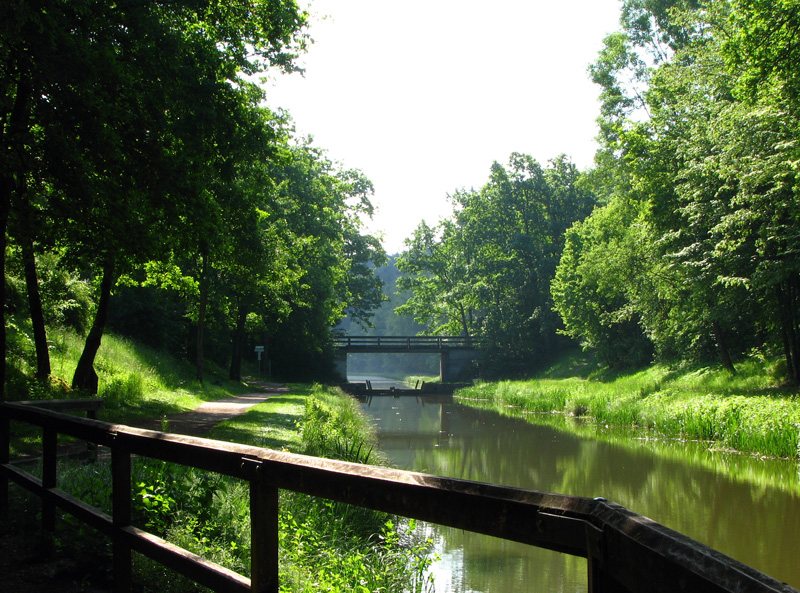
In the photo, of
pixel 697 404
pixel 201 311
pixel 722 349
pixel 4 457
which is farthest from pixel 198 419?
pixel 722 349

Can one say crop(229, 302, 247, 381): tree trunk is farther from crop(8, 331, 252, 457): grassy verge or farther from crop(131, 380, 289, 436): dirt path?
crop(131, 380, 289, 436): dirt path

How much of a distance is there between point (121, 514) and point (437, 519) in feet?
8.36

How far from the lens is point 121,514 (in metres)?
3.93

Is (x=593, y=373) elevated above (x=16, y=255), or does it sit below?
below

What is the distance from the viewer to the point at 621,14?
36.9 m

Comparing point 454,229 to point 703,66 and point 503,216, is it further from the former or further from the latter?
point 703,66

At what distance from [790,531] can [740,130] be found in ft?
38.5

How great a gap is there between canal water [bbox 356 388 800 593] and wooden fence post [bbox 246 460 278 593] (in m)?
5.70

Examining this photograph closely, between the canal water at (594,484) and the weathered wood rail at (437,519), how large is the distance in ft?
16.7

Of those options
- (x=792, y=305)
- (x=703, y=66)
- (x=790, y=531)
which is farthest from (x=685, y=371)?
(x=790, y=531)

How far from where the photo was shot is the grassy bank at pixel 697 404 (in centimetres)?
1744

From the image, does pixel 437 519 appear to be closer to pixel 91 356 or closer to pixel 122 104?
pixel 122 104

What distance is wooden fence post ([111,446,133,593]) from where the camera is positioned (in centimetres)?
387

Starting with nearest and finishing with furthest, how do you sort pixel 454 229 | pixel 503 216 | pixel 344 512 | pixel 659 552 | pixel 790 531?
pixel 659 552
pixel 344 512
pixel 790 531
pixel 503 216
pixel 454 229
